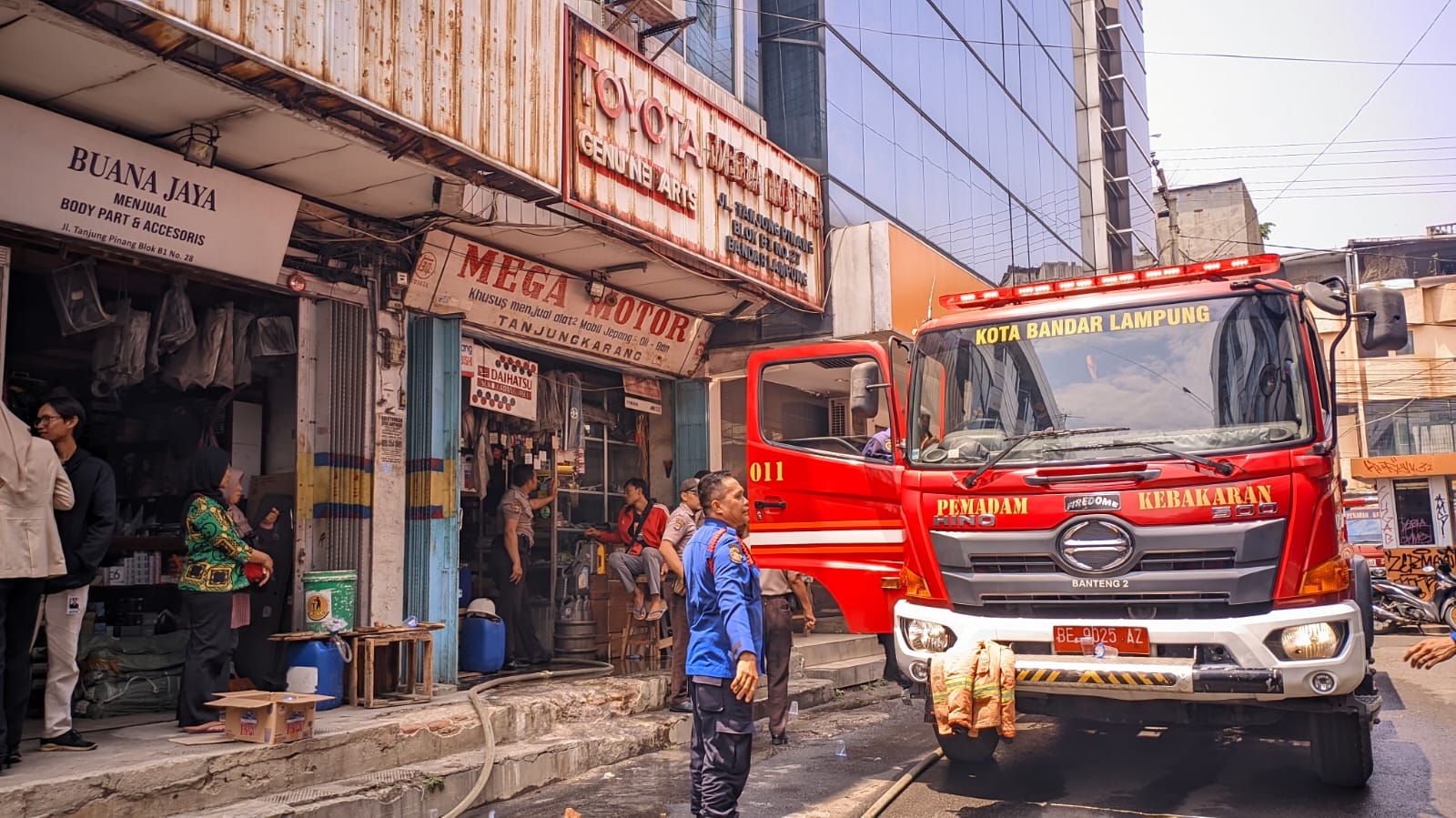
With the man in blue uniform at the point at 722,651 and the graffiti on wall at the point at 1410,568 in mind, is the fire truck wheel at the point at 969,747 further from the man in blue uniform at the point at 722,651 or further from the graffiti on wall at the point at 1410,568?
the graffiti on wall at the point at 1410,568

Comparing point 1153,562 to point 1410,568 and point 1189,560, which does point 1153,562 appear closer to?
point 1189,560

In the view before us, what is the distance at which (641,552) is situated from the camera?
34.1ft

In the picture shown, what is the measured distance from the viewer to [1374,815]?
206 inches

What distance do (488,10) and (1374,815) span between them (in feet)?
23.0

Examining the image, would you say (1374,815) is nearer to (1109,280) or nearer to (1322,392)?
(1322,392)

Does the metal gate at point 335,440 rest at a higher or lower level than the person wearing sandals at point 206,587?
higher

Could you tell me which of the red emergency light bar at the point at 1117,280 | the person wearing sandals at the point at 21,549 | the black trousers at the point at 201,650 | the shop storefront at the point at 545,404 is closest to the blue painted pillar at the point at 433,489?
the shop storefront at the point at 545,404

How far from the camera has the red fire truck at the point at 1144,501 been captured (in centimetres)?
516

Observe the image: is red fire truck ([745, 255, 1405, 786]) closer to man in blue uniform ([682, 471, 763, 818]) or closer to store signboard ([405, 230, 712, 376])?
man in blue uniform ([682, 471, 763, 818])

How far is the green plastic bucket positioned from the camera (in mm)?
7480

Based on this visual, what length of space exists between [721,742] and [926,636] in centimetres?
155

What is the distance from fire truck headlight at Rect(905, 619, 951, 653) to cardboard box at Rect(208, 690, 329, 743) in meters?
3.35

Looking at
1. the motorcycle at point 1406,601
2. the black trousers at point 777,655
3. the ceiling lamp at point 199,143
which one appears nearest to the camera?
the ceiling lamp at point 199,143

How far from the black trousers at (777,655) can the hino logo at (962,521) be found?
2218 millimetres
